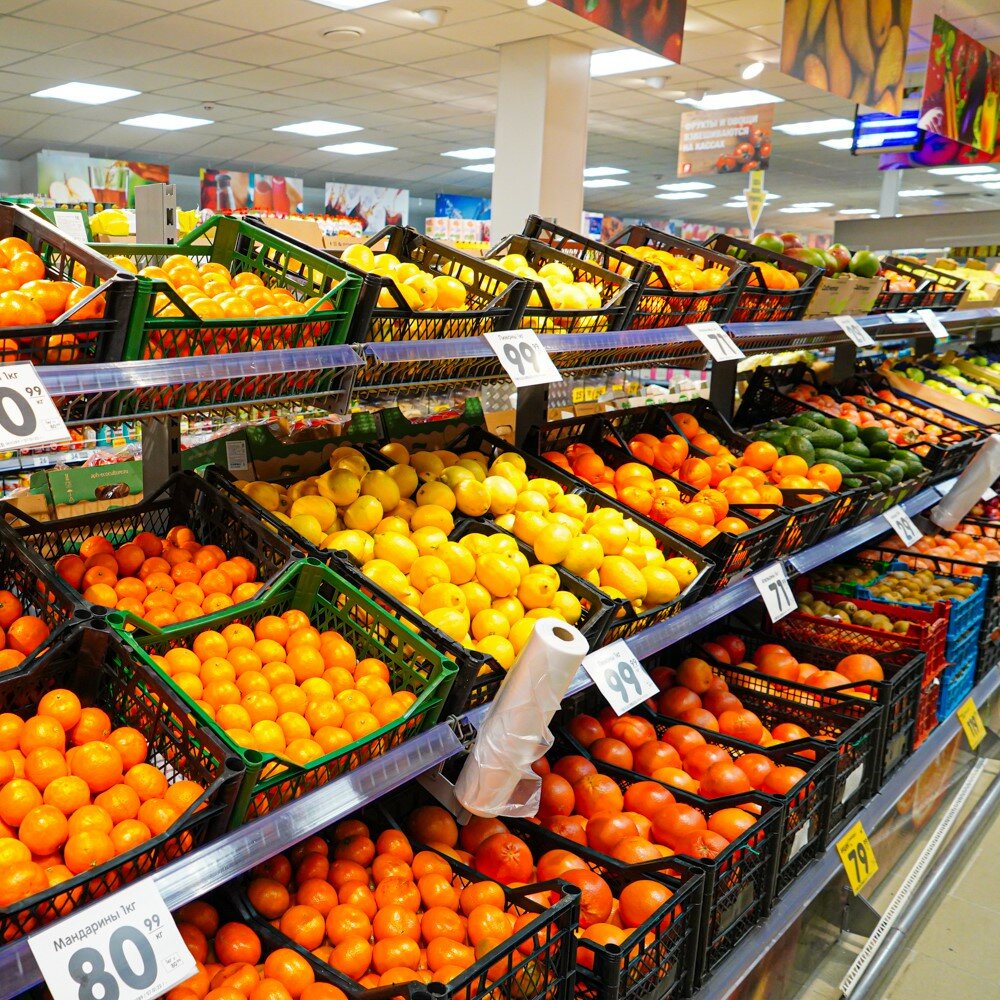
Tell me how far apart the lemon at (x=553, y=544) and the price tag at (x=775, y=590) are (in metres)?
0.61

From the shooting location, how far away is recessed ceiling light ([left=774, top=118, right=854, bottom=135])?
9.82 metres

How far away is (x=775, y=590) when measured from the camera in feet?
8.10

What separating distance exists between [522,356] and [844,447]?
1.99 m

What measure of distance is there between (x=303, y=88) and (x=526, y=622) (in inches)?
333

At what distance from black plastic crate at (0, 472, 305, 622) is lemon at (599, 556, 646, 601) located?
0.69 meters

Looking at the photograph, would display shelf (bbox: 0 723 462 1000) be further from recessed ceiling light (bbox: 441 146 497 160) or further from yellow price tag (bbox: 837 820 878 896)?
recessed ceiling light (bbox: 441 146 497 160)

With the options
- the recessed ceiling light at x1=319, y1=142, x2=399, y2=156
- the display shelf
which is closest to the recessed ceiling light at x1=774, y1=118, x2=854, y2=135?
the recessed ceiling light at x1=319, y1=142, x2=399, y2=156

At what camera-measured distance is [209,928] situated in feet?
4.66

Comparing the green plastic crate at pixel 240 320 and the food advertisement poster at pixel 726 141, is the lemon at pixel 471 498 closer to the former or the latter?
the green plastic crate at pixel 240 320

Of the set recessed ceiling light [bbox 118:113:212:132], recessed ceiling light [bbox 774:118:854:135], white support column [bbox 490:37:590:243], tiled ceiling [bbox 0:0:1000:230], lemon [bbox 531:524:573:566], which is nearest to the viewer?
lemon [bbox 531:524:573:566]

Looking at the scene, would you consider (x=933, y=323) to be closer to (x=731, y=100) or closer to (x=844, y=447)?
(x=844, y=447)

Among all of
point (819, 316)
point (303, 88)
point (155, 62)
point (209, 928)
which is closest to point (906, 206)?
point (303, 88)

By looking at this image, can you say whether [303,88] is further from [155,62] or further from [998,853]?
[998,853]

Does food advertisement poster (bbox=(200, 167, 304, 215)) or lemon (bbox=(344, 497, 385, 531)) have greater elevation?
lemon (bbox=(344, 497, 385, 531))
